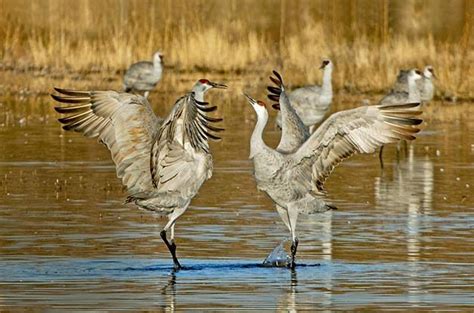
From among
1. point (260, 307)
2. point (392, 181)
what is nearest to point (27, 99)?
point (392, 181)

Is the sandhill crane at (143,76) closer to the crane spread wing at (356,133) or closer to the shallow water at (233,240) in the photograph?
the shallow water at (233,240)

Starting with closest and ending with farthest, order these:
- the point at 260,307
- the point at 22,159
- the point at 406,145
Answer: the point at 260,307, the point at 22,159, the point at 406,145

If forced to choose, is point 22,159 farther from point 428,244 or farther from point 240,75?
point 240,75

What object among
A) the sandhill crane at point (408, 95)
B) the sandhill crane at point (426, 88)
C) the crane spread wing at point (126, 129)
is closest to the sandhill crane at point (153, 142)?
the crane spread wing at point (126, 129)

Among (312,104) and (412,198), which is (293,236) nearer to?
(412,198)

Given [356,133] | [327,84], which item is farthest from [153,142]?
[327,84]

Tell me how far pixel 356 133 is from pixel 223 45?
21961 mm

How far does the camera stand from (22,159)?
2062cm

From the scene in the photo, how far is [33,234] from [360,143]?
3.25 metres

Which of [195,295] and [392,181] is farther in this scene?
[392,181]

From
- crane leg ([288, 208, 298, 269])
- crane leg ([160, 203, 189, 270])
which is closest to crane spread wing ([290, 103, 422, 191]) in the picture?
crane leg ([288, 208, 298, 269])

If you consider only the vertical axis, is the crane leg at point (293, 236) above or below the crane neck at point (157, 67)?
below

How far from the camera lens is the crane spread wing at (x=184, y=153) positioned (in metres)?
13.0

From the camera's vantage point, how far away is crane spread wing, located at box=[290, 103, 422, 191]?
13.6 meters
